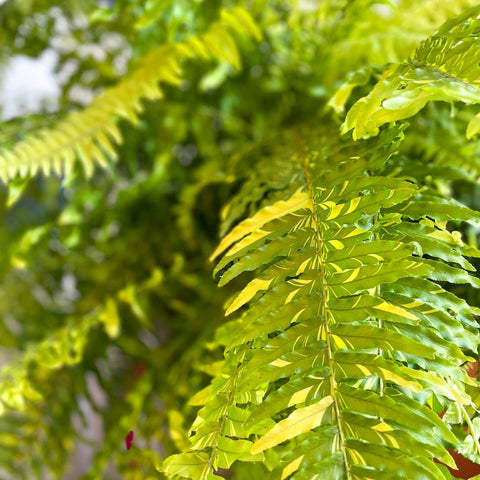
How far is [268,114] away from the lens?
73 cm

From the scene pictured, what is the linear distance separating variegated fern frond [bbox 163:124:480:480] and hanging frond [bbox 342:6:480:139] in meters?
0.04

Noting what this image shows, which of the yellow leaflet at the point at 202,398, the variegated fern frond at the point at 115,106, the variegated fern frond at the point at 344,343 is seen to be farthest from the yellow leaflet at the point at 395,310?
the variegated fern frond at the point at 115,106

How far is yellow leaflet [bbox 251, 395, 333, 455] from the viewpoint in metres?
0.22

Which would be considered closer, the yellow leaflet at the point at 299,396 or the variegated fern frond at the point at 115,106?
the yellow leaflet at the point at 299,396

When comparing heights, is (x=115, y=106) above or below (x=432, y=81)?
above

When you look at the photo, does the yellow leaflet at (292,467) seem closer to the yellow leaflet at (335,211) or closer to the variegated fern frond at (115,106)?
the yellow leaflet at (335,211)

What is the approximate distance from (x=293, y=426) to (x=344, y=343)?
0.16 feet

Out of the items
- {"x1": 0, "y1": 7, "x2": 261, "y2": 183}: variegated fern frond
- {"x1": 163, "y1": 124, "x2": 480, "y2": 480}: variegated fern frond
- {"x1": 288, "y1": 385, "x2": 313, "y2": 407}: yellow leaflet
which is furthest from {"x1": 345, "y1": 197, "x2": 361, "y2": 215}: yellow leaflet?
{"x1": 0, "y1": 7, "x2": 261, "y2": 183}: variegated fern frond

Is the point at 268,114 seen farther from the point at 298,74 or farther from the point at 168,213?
the point at 168,213

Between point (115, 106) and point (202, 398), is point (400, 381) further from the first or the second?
point (115, 106)

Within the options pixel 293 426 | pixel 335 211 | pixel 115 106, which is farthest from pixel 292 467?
pixel 115 106

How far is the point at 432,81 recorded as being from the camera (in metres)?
0.23

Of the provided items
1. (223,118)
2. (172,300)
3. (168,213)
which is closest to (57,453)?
(172,300)

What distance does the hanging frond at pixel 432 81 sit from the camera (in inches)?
9.0
